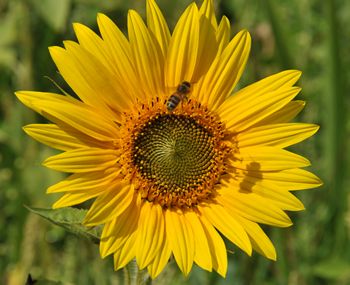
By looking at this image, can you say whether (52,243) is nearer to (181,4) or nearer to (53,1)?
(53,1)

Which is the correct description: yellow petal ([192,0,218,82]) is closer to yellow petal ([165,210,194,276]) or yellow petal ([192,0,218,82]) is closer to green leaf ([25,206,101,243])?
yellow petal ([165,210,194,276])

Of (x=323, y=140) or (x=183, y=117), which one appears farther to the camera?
(x=323, y=140)

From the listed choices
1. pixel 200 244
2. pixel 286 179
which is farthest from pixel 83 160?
pixel 286 179

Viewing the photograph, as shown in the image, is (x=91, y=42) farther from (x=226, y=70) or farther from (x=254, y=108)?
(x=254, y=108)

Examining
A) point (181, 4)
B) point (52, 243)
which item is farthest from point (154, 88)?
point (181, 4)

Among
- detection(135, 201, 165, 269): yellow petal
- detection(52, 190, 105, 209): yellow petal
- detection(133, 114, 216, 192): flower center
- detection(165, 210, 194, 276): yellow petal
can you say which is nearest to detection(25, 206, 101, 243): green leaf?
detection(52, 190, 105, 209): yellow petal

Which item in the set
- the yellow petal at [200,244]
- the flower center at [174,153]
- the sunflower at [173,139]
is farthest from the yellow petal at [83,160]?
the yellow petal at [200,244]
